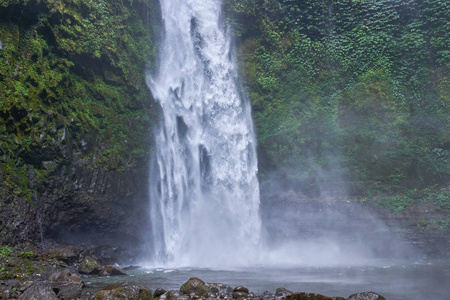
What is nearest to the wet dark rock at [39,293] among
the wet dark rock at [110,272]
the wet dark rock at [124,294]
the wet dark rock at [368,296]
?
the wet dark rock at [124,294]

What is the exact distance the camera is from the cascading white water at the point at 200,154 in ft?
50.1

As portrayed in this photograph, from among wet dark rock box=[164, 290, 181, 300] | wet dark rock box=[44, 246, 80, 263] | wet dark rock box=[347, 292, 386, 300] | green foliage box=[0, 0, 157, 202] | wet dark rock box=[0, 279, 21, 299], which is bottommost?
wet dark rock box=[0, 279, 21, 299]

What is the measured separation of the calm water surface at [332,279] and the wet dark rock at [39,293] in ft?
5.94

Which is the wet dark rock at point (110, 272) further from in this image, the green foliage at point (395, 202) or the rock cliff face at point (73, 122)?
the green foliage at point (395, 202)

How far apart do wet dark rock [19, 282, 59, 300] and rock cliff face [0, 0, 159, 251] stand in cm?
410

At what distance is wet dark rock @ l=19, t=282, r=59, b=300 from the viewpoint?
6859mm

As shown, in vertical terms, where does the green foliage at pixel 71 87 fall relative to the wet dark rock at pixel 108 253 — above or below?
above

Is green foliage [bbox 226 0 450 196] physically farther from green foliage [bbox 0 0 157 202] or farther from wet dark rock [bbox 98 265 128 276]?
wet dark rock [bbox 98 265 128 276]

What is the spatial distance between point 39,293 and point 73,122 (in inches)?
302

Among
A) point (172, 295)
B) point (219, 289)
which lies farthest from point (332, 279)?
point (172, 295)

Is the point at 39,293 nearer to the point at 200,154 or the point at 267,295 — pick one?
the point at 267,295

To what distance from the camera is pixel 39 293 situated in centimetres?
696

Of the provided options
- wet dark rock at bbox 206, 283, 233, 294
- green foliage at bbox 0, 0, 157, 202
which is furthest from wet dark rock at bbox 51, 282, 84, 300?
green foliage at bbox 0, 0, 157, 202

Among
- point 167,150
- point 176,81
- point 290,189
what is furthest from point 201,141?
point 290,189
